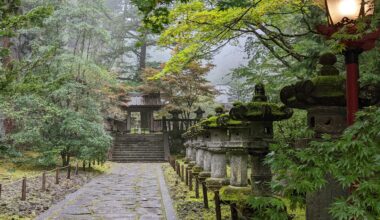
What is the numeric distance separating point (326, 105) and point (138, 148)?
1054 inches

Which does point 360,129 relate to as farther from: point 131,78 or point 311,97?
point 131,78

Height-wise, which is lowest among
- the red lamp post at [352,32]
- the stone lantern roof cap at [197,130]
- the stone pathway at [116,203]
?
the stone pathway at [116,203]

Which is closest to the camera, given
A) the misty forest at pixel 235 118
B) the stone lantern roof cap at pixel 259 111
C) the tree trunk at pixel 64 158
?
the misty forest at pixel 235 118

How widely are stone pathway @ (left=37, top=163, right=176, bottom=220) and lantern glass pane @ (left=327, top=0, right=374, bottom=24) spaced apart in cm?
574

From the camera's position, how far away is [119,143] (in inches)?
1233

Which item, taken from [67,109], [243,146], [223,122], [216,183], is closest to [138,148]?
[67,109]

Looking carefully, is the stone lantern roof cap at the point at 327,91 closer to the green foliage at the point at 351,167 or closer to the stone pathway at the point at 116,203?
the green foliage at the point at 351,167

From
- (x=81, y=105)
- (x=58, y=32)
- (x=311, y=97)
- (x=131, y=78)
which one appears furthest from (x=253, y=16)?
(x=131, y=78)

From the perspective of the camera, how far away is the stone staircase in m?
28.2

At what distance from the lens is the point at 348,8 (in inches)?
146

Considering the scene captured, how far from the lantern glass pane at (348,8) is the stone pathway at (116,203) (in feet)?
18.8

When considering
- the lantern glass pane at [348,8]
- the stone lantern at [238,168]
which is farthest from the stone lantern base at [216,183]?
the lantern glass pane at [348,8]

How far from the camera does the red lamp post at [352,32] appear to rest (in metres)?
3.63

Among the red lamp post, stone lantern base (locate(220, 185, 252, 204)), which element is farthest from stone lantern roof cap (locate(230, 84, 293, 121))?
the red lamp post
